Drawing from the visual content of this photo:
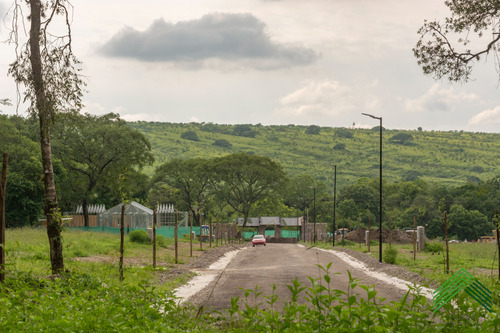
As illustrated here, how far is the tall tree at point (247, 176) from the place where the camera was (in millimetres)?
95375

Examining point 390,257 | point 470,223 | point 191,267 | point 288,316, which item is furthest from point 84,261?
point 470,223

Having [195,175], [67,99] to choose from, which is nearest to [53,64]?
[67,99]

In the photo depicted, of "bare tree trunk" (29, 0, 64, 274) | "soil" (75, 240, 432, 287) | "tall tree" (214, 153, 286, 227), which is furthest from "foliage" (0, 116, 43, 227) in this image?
"tall tree" (214, 153, 286, 227)

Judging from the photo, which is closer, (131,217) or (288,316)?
(288,316)

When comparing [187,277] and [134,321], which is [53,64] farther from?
[134,321]

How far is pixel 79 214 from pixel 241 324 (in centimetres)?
7126

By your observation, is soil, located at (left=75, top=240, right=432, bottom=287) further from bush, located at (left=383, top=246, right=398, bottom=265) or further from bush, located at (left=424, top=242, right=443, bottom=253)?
bush, located at (left=424, top=242, right=443, bottom=253)

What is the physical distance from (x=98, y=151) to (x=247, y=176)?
3245 centimetres

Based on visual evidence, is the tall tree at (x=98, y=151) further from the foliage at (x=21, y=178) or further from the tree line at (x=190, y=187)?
the foliage at (x=21, y=178)

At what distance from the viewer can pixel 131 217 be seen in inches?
2793

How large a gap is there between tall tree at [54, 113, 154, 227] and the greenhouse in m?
3.96

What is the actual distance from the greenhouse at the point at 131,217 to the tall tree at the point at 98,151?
13.0 ft

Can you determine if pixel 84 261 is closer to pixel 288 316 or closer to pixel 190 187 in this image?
pixel 288 316

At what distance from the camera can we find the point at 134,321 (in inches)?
364
